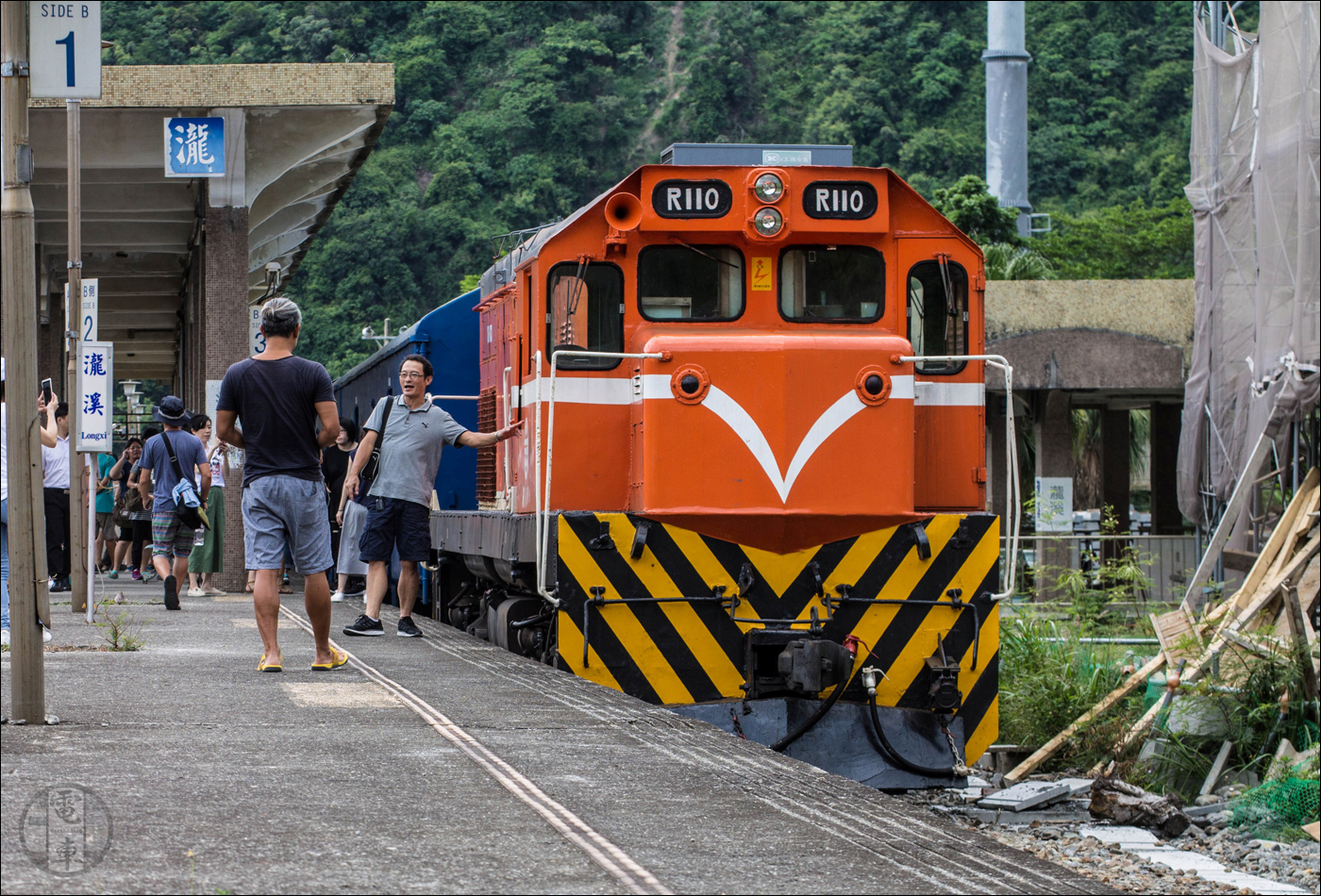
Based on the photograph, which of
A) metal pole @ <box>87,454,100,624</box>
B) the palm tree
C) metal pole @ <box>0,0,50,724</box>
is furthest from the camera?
the palm tree

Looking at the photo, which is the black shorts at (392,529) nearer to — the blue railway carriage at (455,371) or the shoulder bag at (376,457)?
the shoulder bag at (376,457)

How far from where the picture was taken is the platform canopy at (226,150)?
15.5m

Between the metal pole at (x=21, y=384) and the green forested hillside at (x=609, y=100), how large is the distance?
5360 cm

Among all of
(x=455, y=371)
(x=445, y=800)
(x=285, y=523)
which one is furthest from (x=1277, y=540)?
(x=445, y=800)

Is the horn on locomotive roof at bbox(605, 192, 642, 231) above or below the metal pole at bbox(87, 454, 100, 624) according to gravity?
above

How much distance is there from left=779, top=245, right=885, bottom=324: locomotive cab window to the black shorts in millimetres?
3142

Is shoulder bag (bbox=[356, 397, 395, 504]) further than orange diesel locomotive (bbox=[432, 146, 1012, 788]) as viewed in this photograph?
Yes

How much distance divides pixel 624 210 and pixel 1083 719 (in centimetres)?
565

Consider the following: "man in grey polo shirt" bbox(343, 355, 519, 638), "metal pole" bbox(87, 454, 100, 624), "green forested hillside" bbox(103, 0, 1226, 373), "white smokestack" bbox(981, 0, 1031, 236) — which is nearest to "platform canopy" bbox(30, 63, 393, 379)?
"metal pole" bbox(87, 454, 100, 624)

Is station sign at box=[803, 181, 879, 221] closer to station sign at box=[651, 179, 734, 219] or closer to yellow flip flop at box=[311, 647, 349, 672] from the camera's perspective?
station sign at box=[651, 179, 734, 219]

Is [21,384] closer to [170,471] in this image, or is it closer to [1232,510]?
[170,471]

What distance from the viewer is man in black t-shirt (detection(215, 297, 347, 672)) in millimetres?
7664

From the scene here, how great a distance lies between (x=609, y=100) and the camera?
262 ft

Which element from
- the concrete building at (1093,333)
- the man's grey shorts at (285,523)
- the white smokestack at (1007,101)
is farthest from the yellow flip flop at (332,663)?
the white smokestack at (1007,101)
